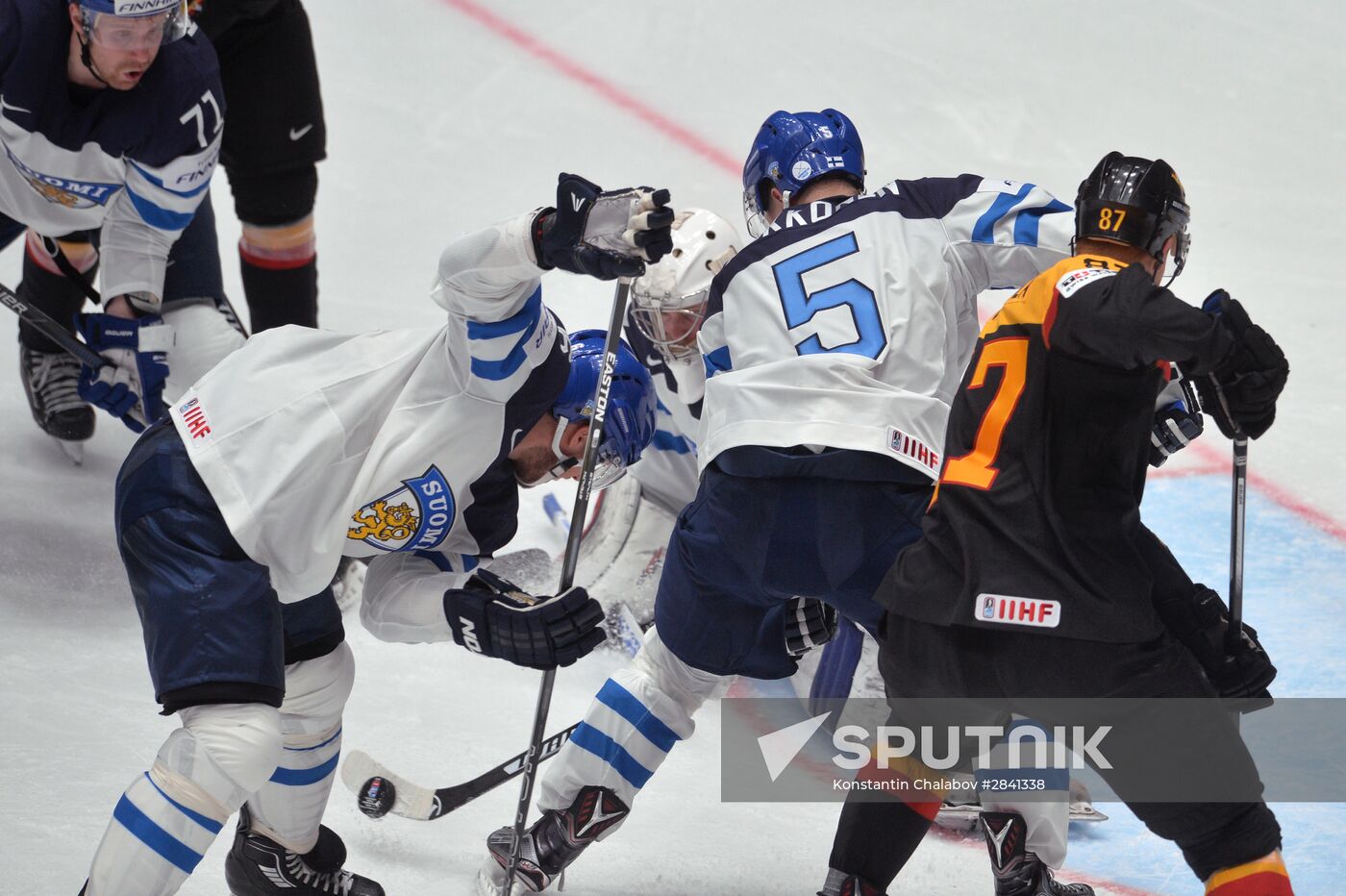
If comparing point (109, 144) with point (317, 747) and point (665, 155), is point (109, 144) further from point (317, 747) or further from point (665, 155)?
point (665, 155)

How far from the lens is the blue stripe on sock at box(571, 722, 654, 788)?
2.90 meters

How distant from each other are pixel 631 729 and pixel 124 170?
195 centimetres

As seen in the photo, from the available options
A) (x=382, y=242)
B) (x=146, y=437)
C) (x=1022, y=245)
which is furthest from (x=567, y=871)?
(x=382, y=242)

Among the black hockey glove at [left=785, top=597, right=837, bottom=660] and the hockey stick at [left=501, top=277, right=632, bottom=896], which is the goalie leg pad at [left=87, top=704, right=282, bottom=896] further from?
the black hockey glove at [left=785, top=597, right=837, bottom=660]

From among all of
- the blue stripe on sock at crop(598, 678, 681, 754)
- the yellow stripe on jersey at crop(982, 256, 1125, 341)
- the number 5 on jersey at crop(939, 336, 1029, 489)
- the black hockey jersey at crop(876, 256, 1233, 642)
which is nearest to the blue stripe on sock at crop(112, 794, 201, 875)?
the blue stripe on sock at crop(598, 678, 681, 754)

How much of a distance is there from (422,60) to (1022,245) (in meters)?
4.08

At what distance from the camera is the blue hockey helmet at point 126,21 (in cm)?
354

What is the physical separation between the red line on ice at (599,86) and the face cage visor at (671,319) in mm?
2315

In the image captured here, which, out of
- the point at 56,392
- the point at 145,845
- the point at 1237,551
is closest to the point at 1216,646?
the point at 1237,551

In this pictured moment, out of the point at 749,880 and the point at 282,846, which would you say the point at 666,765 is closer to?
the point at 749,880

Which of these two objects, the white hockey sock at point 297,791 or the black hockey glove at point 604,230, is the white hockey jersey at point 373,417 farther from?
the white hockey sock at point 297,791

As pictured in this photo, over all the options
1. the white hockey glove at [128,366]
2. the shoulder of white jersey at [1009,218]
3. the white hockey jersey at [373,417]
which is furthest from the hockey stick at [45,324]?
the shoulder of white jersey at [1009,218]

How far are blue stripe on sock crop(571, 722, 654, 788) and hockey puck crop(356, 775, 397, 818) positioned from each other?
1.73 ft

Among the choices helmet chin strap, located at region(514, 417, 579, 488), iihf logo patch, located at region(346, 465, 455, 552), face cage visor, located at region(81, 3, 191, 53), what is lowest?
iihf logo patch, located at region(346, 465, 455, 552)
